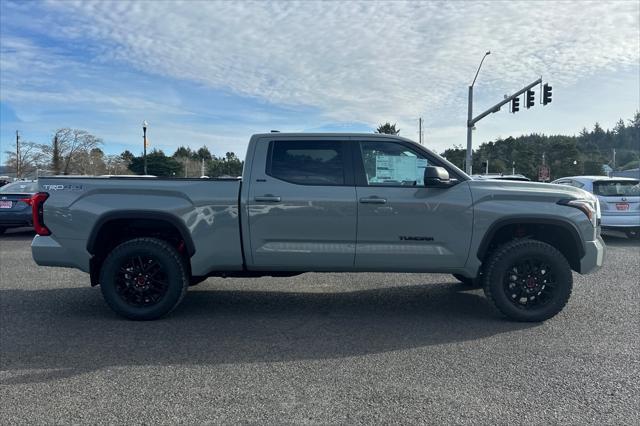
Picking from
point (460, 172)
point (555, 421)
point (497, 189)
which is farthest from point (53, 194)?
point (555, 421)

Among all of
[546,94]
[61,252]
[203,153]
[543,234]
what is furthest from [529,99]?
[203,153]

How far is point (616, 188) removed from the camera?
1191 cm

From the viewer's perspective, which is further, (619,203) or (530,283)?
(619,203)

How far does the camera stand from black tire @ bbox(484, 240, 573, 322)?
5.22 meters

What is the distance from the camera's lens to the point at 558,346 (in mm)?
4594

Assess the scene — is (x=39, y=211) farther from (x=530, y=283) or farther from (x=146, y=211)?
(x=530, y=283)

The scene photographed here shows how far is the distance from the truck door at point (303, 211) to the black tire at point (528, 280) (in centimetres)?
159

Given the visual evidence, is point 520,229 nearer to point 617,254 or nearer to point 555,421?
point 555,421

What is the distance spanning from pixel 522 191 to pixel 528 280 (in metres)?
0.98

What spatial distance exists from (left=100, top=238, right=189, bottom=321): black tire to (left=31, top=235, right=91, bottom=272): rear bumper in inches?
10.5

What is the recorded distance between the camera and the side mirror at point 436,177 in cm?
501

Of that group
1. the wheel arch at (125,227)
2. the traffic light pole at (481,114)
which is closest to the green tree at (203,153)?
the traffic light pole at (481,114)

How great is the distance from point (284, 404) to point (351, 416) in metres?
0.50

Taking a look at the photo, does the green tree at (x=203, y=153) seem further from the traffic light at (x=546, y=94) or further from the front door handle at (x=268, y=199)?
the front door handle at (x=268, y=199)
